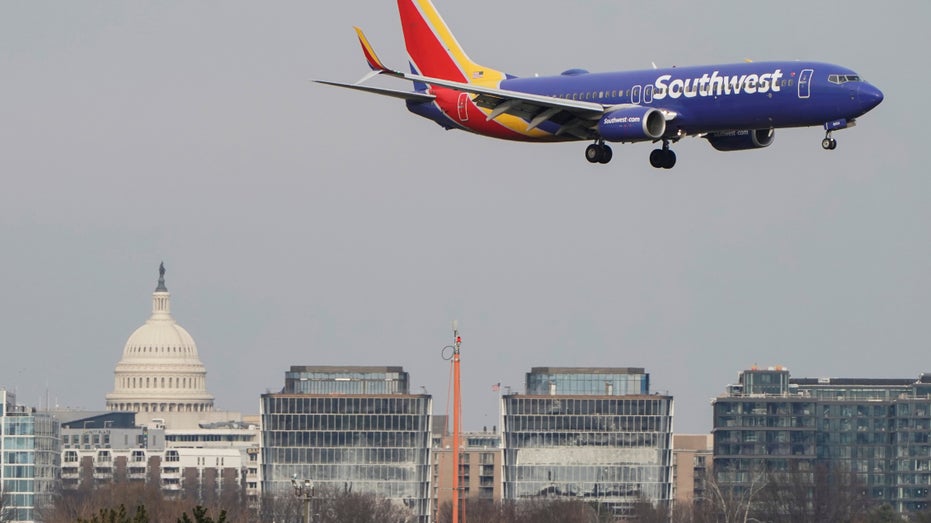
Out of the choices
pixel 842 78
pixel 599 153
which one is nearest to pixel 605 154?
pixel 599 153

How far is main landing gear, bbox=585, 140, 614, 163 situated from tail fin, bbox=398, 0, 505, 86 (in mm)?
15195

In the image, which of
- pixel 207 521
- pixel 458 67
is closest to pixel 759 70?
pixel 458 67

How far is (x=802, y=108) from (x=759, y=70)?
3017 mm

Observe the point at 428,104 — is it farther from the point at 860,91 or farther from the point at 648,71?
the point at 860,91

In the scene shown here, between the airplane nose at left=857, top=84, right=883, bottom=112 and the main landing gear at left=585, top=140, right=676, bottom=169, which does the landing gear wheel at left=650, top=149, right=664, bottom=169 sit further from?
the airplane nose at left=857, top=84, right=883, bottom=112

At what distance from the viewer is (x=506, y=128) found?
126m

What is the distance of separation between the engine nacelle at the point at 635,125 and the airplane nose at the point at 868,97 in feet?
29.7

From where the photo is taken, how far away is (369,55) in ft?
394

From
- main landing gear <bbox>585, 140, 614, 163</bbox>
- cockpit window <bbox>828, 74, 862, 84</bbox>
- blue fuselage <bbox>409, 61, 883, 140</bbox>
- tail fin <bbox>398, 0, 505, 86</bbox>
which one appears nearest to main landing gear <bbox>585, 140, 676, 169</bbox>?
main landing gear <bbox>585, 140, 614, 163</bbox>

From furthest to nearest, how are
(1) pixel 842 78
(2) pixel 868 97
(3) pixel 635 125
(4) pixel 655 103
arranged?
1. (4) pixel 655 103
2. (3) pixel 635 125
3. (1) pixel 842 78
4. (2) pixel 868 97

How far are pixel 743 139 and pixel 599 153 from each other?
23.6 feet

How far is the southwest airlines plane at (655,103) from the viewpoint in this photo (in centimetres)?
11350

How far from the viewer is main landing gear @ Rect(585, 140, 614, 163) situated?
122188mm

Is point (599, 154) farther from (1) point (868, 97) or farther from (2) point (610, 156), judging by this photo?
(1) point (868, 97)
